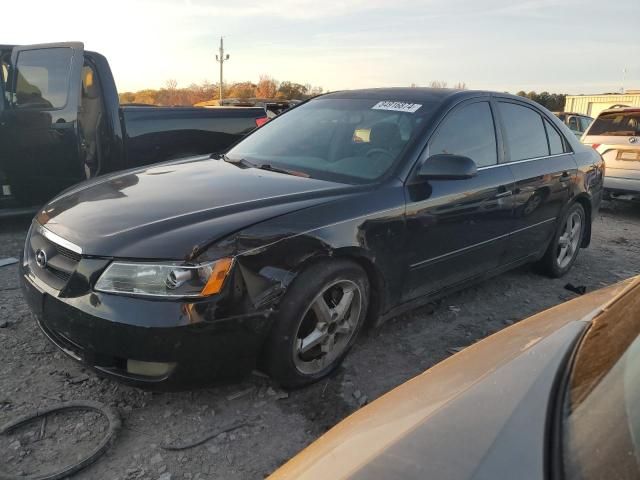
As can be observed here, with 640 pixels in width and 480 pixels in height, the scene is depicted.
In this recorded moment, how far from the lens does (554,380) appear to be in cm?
132

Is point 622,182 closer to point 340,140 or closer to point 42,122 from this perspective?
point 340,140

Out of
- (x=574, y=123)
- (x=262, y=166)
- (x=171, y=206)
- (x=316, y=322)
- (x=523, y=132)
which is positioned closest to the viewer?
(x=171, y=206)

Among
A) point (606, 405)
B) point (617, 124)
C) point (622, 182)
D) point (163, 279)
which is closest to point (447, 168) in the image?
point (163, 279)

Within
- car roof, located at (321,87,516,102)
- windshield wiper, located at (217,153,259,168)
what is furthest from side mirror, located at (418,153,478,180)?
windshield wiper, located at (217,153,259,168)

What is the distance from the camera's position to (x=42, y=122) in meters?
5.34

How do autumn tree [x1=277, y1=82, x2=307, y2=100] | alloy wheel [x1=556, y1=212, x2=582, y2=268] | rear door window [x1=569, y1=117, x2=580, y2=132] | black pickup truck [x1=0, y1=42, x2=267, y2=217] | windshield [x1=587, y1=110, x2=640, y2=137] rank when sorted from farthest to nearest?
autumn tree [x1=277, y1=82, x2=307, y2=100] < rear door window [x1=569, y1=117, x2=580, y2=132] < windshield [x1=587, y1=110, x2=640, y2=137] < black pickup truck [x1=0, y1=42, x2=267, y2=217] < alloy wheel [x1=556, y1=212, x2=582, y2=268]

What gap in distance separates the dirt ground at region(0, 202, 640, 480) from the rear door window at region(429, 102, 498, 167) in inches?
46.2

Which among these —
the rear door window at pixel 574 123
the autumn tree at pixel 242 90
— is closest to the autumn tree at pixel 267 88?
the autumn tree at pixel 242 90

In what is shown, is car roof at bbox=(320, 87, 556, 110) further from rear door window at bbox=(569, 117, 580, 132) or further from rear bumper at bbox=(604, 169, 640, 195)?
rear door window at bbox=(569, 117, 580, 132)

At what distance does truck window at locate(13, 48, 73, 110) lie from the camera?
537 cm

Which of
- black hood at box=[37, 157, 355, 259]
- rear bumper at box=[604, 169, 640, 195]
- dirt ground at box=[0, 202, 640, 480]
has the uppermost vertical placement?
black hood at box=[37, 157, 355, 259]

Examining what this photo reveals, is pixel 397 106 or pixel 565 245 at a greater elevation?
pixel 397 106

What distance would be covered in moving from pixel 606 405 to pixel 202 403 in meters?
1.96

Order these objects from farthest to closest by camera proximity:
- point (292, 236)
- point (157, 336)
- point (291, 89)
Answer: point (291, 89) → point (292, 236) → point (157, 336)
